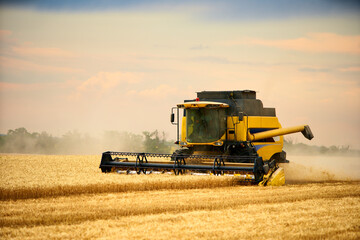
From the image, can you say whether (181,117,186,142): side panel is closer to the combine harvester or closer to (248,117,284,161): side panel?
the combine harvester

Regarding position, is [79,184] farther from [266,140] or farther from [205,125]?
[266,140]

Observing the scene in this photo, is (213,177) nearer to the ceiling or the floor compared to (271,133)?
nearer to the floor

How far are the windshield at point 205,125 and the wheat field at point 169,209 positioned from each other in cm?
240

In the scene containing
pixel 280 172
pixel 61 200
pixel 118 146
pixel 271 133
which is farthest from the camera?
pixel 118 146

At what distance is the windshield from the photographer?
1385 cm

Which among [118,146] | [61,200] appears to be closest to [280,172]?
[61,200]

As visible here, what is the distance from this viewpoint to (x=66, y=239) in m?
6.31

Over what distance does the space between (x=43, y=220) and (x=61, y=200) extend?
67.8 inches

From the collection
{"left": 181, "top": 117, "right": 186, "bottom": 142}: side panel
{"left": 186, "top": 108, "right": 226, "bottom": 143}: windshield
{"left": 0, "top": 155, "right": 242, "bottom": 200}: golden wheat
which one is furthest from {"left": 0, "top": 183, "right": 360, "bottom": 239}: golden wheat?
{"left": 181, "top": 117, "right": 186, "bottom": 142}: side panel

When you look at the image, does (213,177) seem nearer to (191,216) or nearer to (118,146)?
(191,216)

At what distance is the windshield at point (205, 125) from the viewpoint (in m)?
13.9

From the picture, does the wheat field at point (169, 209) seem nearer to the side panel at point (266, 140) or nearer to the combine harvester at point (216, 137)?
the combine harvester at point (216, 137)

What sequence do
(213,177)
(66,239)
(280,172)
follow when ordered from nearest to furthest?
(66,239) → (213,177) → (280,172)

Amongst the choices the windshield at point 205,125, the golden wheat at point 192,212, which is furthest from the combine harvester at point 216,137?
the golden wheat at point 192,212
